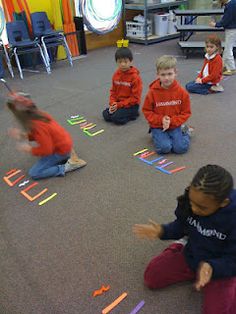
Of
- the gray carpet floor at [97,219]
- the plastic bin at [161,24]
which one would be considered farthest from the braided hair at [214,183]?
the plastic bin at [161,24]

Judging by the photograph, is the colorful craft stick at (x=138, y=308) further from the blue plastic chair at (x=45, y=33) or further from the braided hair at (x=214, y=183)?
the blue plastic chair at (x=45, y=33)

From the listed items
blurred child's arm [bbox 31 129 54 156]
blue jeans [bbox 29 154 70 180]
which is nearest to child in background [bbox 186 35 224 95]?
blue jeans [bbox 29 154 70 180]

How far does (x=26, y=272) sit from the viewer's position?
5.84 ft

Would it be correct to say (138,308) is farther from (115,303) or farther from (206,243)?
(206,243)

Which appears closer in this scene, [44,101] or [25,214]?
[25,214]

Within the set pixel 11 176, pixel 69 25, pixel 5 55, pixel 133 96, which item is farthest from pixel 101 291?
pixel 69 25

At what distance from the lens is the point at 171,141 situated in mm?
2826

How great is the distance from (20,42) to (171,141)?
133 inches

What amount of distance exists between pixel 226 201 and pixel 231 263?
Answer: 0.90ft

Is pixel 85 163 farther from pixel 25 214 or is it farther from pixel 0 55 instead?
pixel 0 55

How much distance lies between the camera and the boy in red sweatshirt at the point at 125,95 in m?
3.41

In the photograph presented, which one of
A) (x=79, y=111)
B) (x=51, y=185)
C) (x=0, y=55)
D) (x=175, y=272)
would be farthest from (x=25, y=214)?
(x=0, y=55)

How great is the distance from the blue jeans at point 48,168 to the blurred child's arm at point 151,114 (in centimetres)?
81

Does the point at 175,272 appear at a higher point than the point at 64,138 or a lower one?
lower
